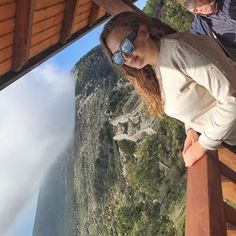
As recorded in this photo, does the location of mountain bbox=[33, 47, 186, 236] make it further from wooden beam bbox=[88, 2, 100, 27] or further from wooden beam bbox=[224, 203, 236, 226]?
wooden beam bbox=[224, 203, 236, 226]

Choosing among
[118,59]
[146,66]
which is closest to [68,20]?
[146,66]

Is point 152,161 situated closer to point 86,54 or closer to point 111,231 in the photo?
point 111,231

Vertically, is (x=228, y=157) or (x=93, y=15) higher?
(x=228, y=157)

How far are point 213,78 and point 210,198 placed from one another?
496 mm

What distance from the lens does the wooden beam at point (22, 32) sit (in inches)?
136

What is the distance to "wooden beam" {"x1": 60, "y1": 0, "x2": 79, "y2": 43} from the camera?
4428 millimetres

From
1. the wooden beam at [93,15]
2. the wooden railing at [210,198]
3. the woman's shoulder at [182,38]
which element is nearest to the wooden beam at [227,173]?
the wooden railing at [210,198]

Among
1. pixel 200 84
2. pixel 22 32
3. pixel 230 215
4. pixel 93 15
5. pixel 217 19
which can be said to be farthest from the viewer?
pixel 93 15

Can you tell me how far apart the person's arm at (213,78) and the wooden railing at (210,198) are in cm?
11

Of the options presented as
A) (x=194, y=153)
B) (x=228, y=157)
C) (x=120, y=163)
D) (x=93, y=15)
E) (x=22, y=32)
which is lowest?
(x=120, y=163)

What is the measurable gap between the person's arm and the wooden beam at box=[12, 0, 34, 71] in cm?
185

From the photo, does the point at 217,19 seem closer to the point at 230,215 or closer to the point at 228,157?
the point at 228,157

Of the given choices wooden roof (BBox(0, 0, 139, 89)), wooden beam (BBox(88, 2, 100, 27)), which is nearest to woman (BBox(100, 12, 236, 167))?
wooden roof (BBox(0, 0, 139, 89))

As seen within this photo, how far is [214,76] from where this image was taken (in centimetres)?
182
